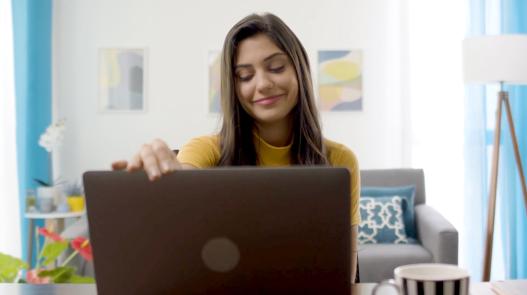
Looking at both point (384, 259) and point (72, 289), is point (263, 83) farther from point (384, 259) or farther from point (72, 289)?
point (384, 259)

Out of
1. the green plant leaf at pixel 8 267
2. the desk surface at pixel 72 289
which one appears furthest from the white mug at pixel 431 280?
the green plant leaf at pixel 8 267

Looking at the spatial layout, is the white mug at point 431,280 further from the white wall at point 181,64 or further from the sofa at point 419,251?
the white wall at point 181,64

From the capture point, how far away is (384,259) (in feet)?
9.20

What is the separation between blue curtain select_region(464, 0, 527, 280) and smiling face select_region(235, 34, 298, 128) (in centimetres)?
248

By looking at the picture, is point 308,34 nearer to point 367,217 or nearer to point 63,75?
point 367,217

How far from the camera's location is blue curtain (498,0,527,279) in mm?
3350

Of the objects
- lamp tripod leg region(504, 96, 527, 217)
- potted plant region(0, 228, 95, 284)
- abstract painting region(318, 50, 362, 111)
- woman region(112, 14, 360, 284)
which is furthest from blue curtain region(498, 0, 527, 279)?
potted plant region(0, 228, 95, 284)

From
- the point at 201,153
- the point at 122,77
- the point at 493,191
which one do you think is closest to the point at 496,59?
the point at 493,191

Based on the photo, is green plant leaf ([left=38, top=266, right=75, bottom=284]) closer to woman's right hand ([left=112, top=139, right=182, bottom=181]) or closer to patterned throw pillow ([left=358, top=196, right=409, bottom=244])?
woman's right hand ([left=112, top=139, right=182, bottom=181])

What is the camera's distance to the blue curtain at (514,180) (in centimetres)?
335

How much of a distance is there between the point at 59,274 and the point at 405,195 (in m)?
2.35

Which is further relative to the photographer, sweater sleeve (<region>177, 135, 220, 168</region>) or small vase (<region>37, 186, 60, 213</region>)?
small vase (<region>37, 186, 60, 213</region>)

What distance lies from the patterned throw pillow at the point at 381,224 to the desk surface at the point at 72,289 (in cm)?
204

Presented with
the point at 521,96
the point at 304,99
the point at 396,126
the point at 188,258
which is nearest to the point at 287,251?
the point at 188,258
